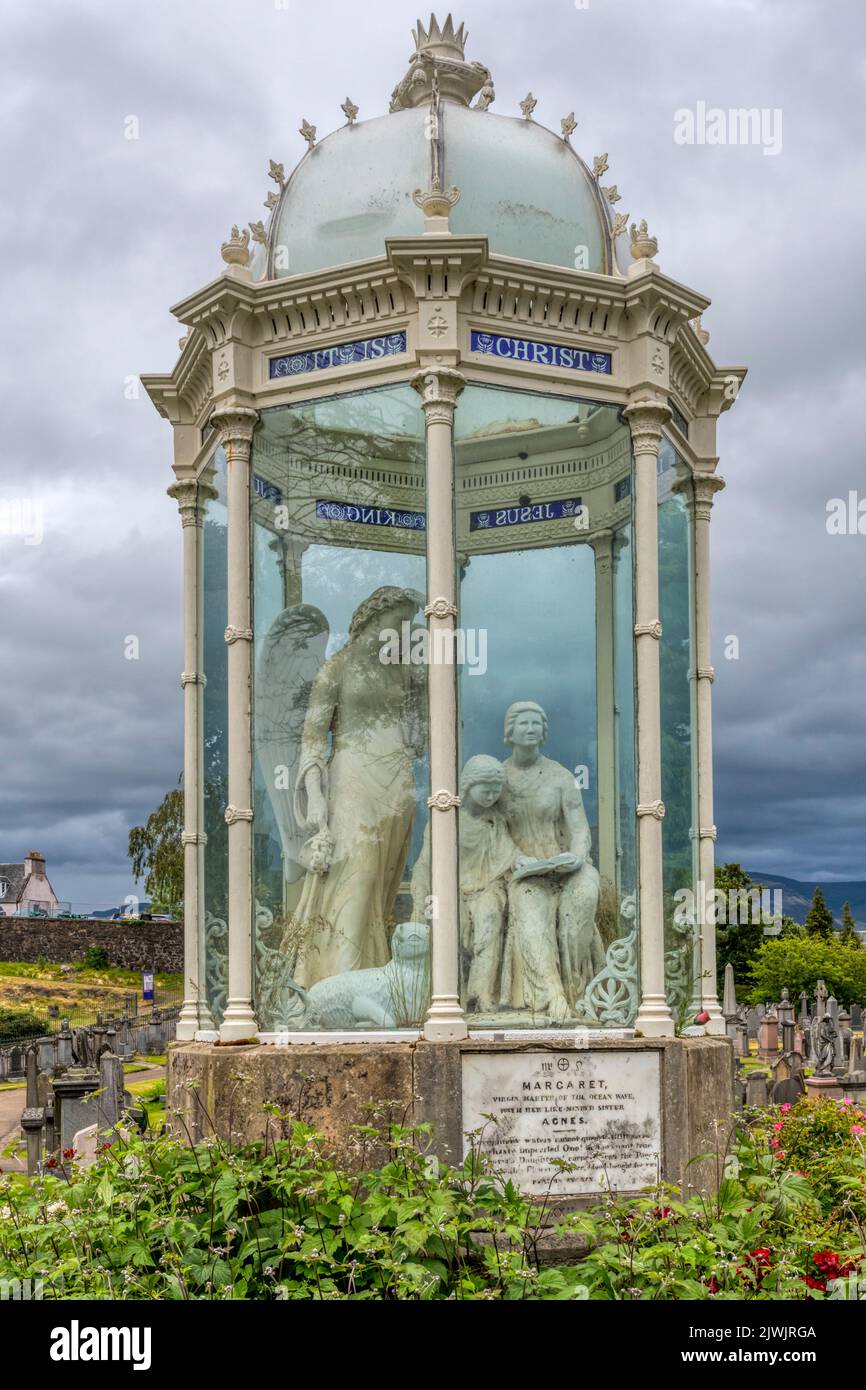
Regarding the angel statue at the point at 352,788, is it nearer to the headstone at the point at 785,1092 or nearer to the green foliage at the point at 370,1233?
the green foliage at the point at 370,1233

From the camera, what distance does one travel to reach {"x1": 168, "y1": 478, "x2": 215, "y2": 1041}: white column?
928cm

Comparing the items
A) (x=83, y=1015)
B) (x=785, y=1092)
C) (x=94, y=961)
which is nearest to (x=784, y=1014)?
(x=785, y=1092)

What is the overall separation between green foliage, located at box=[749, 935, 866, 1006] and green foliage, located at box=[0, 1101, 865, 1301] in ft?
131

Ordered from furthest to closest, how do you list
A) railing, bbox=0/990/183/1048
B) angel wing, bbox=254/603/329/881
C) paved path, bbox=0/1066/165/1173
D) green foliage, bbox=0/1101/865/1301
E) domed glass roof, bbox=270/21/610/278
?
railing, bbox=0/990/183/1048, paved path, bbox=0/1066/165/1173, domed glass roof, bbox=270/21/610/278, angel wing, bbox=254/603/329/881, green foliage, bbox=0/1101/865/1301

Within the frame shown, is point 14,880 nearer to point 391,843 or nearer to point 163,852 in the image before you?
point 163,852

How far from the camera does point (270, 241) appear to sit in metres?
9.52

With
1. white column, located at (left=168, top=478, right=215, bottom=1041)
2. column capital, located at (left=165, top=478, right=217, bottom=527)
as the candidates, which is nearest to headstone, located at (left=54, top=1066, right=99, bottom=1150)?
white column, located at (left=168, top=478, right=215, bottom=1041)

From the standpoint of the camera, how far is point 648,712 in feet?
28.2

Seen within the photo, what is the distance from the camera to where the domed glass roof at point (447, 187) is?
9117mm

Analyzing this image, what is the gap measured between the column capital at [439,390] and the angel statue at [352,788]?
121 cm

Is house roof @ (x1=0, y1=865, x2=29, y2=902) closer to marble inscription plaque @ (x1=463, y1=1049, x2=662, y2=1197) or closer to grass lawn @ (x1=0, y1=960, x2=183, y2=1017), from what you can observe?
grass lawn @ (x1=0, y1=960, x2=183, y2=1017)

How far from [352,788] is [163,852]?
4851cm

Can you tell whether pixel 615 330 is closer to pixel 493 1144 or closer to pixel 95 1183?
pixel 493 1144
